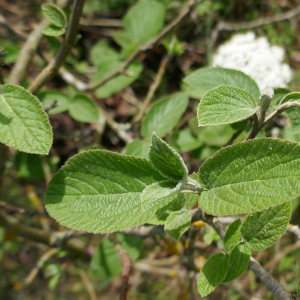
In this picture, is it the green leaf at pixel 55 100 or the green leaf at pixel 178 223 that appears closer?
the green leaf at pixel 178 223

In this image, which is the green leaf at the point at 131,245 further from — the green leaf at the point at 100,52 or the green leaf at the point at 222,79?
the green leaf at the point at 100,52

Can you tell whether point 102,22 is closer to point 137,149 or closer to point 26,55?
point 26,55

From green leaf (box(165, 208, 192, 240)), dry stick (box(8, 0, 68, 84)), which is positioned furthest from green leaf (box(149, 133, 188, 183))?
dry stick (box(8, 0, 68, 84))

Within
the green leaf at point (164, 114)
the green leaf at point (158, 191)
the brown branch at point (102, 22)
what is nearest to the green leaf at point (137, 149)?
the green leaf at point (164, 114)

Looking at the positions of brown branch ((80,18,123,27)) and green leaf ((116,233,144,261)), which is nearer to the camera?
green leaf ((116,233,144,261))

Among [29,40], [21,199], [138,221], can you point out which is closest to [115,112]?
[29,40]

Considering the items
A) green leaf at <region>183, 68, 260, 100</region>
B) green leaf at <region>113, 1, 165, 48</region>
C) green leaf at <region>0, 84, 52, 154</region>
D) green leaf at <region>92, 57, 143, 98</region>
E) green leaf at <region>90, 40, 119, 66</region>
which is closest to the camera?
green leaf at <region>0, 84, 52, 154</region>

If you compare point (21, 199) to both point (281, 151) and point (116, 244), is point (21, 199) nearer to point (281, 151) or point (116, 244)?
point (116, 244)

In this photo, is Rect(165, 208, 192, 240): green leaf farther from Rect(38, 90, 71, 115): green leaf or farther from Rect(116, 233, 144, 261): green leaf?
Rect(38, 90, 71, 115): green leaf
